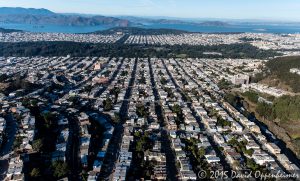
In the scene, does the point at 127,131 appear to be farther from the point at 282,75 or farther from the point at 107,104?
the point at 282,75

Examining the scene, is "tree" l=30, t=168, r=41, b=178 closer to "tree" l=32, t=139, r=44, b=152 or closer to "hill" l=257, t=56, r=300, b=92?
"tree" l=32, t=139, r=44, b=152

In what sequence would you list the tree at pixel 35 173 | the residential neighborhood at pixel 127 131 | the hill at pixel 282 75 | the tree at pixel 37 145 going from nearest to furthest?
the tree at pixel 35 173
the residential neighborhood at pixel 127 131
the tree at pixel 37 145
the hill at pixel 282 75

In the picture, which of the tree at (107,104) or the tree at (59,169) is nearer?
the tree at (59,169)

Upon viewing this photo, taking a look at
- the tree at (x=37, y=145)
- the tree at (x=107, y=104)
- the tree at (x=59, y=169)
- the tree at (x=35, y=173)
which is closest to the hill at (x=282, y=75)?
the tree at (x=107, y=104)

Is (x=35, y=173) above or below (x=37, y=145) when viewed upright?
below

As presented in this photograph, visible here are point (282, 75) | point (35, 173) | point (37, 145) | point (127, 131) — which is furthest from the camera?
point (282, 75)

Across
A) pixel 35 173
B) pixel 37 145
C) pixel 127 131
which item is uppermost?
pixel 37 145

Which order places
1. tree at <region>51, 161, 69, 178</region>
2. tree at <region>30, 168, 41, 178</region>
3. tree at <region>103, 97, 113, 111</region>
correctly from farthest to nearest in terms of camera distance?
tree at <region>103, 97, 113, 111</region>, tree at <region>51, 161, 69, 178</region>, tree at <region>30, 168, 41, 178</region>

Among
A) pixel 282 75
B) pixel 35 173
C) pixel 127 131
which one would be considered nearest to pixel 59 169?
pixel 35 173

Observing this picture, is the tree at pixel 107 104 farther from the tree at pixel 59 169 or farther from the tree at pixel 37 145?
the tree at pixel 59 169

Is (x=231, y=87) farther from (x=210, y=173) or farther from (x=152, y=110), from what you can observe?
(x=210, y=173)

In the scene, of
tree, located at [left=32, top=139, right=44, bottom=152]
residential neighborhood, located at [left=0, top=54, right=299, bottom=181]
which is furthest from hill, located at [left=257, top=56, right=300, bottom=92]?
tree, located at [left=32, top=139, right=44, bottom=152]

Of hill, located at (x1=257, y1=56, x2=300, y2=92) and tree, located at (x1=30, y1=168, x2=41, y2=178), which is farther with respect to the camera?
hill, located at (x1=257, y1=56, x2=300, y2=92)
